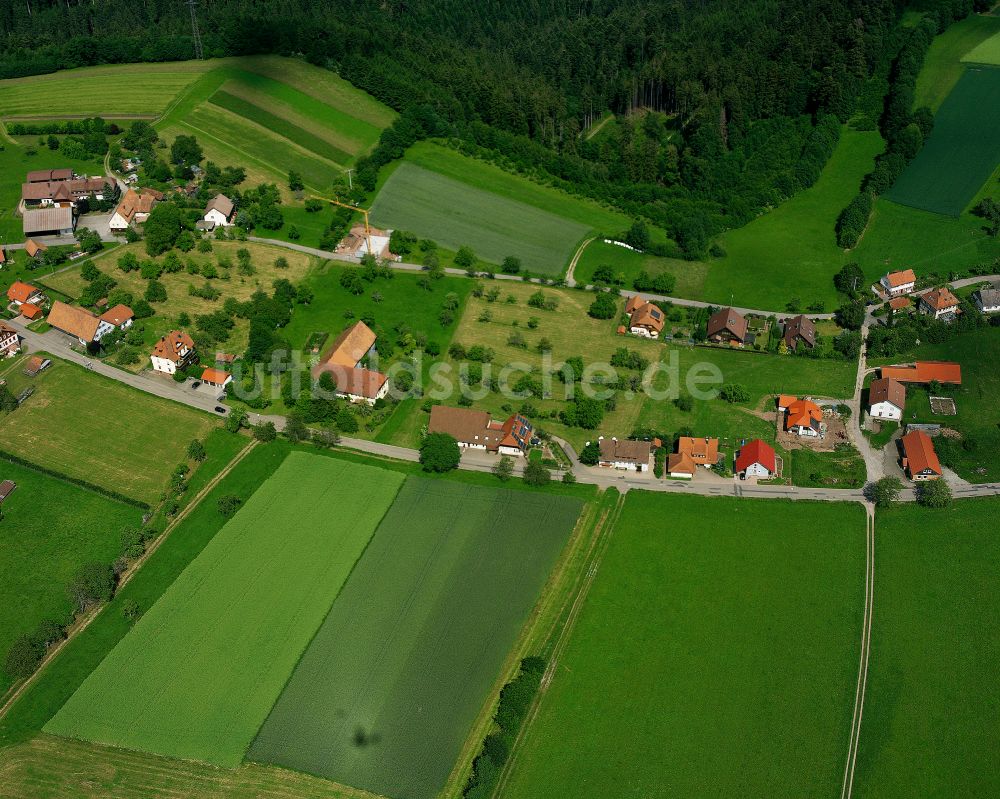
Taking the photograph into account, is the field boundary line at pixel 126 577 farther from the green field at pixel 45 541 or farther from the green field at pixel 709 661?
the green field at pixel 709 661

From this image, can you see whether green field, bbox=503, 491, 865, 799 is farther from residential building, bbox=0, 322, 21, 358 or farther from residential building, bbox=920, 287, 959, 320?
residential building, bbox=0, 322, 21, 358

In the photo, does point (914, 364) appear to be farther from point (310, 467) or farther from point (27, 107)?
point (27, 107)

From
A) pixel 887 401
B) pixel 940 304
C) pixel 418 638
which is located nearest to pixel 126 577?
pixel 418 638

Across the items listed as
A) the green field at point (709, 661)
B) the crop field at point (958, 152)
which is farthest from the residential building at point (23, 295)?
the crop field at point (958, 152)

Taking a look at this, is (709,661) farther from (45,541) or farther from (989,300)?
(989,300)

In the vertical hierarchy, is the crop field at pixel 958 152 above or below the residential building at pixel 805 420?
above

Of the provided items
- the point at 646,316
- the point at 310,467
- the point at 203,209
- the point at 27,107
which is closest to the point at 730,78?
the point at 646,316
